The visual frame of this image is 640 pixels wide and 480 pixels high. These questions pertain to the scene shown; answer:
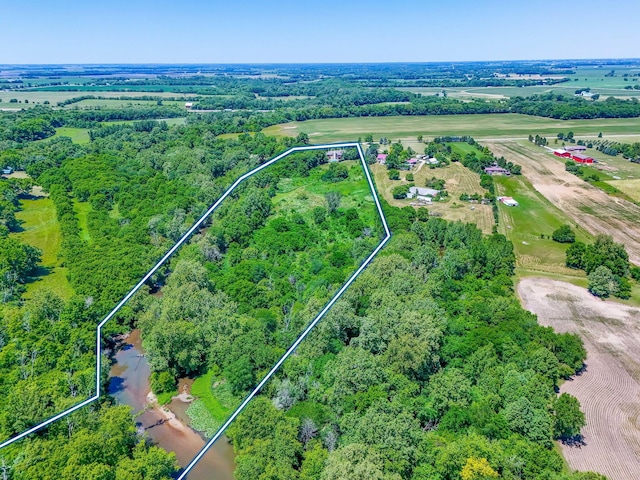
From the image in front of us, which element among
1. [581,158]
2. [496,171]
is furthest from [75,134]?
[581,158]

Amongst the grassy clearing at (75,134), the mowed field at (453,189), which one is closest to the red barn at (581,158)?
the mowed field at (453,189)

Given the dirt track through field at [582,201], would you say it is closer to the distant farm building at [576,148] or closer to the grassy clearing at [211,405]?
the distant farm building at [576,148]

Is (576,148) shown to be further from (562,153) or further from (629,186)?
(629,186)

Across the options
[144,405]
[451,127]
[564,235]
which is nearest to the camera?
[144,405]

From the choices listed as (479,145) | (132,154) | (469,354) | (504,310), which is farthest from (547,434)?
(479,145)

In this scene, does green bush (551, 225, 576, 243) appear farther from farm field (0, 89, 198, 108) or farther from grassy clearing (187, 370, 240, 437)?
farm field (0, 89, 198, 108)

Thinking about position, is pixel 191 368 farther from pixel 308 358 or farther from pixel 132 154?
pixel 132 154

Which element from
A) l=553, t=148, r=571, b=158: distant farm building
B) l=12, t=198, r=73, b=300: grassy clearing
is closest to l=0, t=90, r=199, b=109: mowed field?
l=12, t=198, r=73, b=300: grassy clearing
